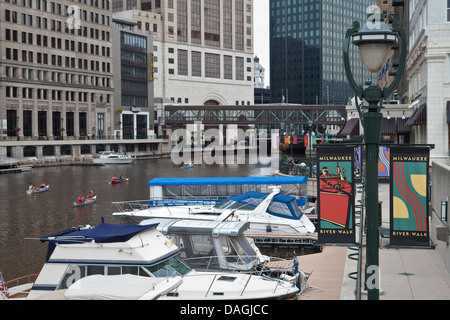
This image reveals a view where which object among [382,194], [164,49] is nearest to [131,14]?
[164,49]

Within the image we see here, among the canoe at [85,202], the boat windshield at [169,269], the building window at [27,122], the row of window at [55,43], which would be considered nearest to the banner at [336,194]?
the boat windshield at [169,269]

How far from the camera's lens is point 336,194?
38.9 ft

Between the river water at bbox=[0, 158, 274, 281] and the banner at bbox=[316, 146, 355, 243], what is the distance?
1303cm

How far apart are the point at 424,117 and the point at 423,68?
14.3 ft

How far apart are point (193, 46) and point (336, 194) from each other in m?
179

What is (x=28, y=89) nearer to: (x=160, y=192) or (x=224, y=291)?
(x=160, y=192)

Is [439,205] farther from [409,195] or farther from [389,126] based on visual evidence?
[389,126]

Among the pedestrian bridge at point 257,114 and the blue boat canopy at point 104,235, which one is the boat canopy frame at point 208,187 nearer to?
the blue boat canopy at point 104,235

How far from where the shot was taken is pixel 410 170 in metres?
11.4

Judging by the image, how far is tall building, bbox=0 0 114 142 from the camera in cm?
12012

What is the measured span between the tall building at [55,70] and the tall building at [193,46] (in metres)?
29.3

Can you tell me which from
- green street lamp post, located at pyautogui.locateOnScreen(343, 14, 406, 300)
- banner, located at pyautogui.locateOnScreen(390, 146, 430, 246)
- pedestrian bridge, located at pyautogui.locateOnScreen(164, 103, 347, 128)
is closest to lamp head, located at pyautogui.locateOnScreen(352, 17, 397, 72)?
green street lamp post, located at pyautogui.locateOnScreen(343, 14, 406, 300)

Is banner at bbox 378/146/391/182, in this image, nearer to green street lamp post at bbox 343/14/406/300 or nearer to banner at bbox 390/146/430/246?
banner at bbox 390/146/430/246
